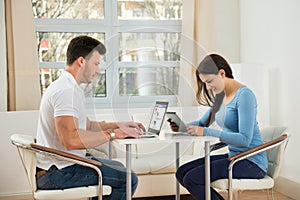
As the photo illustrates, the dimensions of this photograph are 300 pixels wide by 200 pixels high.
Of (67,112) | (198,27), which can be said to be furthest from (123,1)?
(67,112)

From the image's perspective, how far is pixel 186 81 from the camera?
13.3 feet

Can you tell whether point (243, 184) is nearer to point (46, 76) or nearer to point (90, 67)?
point (90, 67)

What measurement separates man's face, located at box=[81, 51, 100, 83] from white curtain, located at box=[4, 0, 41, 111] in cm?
176

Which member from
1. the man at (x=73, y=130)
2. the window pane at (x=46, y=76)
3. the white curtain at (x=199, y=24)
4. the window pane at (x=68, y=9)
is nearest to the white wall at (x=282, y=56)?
the white curtain at (x=199, y=24)

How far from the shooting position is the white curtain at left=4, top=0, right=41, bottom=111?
408cm

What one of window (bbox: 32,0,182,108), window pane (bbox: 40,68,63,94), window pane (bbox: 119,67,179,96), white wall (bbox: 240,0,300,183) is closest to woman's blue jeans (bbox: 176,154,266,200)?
window pane (bbox: 119,67,179,96)

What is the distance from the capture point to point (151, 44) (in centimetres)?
469

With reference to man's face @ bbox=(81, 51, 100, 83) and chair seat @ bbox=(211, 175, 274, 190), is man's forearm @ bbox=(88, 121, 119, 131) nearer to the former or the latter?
man's face @ bbox=(81, 51, 100, 83)

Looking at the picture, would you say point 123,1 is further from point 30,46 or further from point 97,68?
point 97,68

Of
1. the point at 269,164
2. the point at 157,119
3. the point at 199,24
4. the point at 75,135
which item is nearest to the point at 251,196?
the point at 269,164

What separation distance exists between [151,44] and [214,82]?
2.19 meters

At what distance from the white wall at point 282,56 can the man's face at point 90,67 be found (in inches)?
72.0

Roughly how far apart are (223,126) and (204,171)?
0.92 feet

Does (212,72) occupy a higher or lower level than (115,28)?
lower
